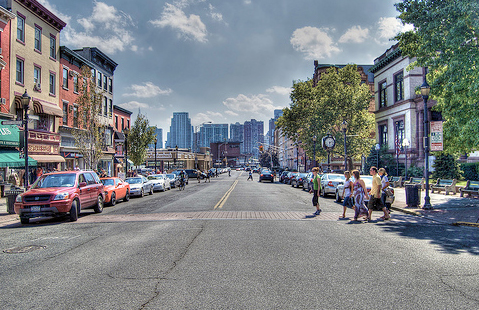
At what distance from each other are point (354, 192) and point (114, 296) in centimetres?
966

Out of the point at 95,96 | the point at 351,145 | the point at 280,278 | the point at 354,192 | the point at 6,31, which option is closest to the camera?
the point at 280,278

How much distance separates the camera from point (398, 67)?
37500 mm

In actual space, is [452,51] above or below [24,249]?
above

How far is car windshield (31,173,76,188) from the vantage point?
13203 mm

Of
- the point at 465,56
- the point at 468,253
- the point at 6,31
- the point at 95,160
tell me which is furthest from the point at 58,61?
the point at 468,253

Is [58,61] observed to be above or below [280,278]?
above

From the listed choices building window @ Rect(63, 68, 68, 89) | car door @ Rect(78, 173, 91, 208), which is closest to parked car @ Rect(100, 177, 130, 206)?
car door @ Rect(78, 173, 91, 208)

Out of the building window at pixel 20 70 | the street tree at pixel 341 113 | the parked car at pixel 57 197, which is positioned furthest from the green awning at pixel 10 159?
the street tree at pixel 341 113

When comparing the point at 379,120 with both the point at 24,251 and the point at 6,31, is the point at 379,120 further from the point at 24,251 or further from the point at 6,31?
the point at 24,251

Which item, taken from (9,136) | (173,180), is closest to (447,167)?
(173,180)

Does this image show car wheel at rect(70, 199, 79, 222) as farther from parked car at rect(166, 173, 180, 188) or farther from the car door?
parked car at rect(166, 173, 180, 188)

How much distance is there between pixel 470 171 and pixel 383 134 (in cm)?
1235

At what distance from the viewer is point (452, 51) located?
15422 mm

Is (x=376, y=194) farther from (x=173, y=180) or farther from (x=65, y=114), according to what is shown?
(x=65, y=114)
